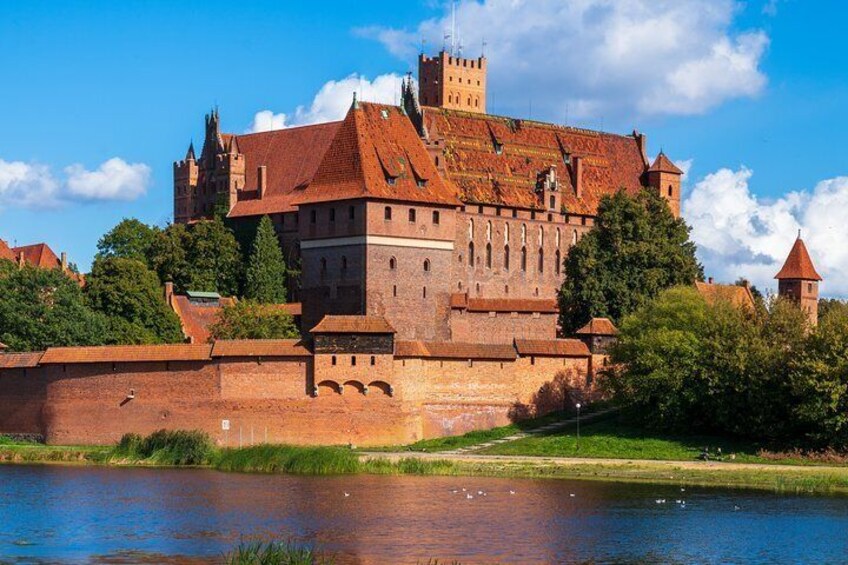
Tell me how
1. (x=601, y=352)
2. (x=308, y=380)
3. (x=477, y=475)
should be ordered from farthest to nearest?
(x=601, y=352)
(x=308, y=380)
(x=477, y=475)

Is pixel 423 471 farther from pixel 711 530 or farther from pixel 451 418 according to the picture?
pixel 711 530

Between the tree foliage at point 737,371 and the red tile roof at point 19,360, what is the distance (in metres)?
20.5

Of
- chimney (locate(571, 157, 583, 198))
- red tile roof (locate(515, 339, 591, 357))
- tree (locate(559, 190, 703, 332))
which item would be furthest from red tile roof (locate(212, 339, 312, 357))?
chimney (locate(571, 157, 583, 198))

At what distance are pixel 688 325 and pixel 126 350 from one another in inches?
780

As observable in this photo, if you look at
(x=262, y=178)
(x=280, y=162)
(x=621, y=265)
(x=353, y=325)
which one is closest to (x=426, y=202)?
(x=353, y=325)

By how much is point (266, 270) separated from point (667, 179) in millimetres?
23605

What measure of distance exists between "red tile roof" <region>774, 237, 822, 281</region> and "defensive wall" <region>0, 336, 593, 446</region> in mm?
39058

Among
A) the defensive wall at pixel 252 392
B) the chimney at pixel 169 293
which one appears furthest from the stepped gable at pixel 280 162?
the defensive wall at pixel 252 392

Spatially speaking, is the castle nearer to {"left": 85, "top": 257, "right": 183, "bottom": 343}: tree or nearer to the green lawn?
{"left": 85, "top": 257, "right": 183, "bottom": 343}: tree

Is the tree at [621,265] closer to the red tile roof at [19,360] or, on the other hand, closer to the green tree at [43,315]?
the green tree at [43,315]

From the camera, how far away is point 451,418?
65.6m

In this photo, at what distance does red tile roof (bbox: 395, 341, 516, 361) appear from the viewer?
64938 millimetres

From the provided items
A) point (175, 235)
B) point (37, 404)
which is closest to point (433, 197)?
point (37, 404)

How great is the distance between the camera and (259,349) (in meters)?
63.4
